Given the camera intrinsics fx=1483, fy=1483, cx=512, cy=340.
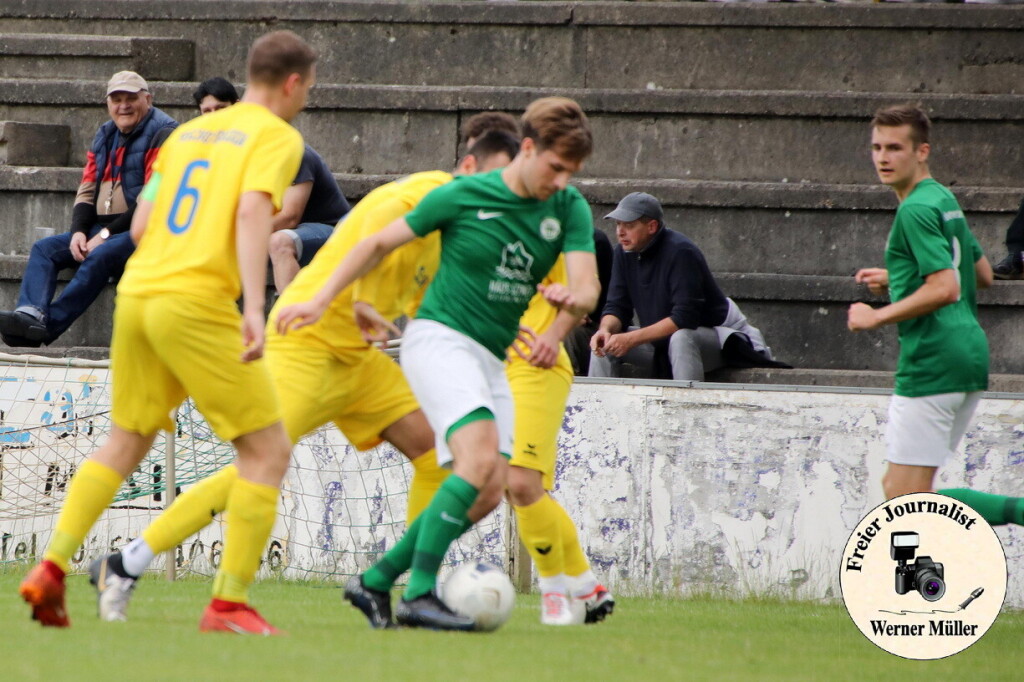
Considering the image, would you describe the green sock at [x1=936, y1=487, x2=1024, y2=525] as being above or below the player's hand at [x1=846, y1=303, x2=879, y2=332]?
below

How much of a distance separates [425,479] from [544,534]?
683 millimetres

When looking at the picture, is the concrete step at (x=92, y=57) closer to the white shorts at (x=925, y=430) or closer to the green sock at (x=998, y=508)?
the white shorts at (x=925, y=430)

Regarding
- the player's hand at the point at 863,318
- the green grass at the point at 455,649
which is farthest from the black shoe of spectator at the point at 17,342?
the player's hand at the point at 863,318

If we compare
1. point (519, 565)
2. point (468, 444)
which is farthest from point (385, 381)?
point (519, 565)

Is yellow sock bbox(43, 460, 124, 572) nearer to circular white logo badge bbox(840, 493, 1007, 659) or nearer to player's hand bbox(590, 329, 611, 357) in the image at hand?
circular white logo badge bbox(840, 493, 1007, 659)

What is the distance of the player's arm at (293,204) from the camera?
9.09 metres

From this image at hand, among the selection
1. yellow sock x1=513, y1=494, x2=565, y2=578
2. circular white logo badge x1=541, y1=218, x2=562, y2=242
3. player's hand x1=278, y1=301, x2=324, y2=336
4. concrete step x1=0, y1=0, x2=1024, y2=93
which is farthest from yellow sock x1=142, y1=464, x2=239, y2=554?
concrete step x1=0, y1=0, x2=1024, y2=93

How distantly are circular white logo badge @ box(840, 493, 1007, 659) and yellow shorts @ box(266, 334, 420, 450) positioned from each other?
1937mm

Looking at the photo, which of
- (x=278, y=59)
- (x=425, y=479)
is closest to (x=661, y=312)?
(x=425, y=479)

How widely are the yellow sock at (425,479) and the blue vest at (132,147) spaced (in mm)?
4757

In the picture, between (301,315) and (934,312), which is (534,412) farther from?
(934,312)

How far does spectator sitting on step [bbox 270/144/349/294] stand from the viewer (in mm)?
8867

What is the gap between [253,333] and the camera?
4941 mm

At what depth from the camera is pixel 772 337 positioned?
10742 mm
